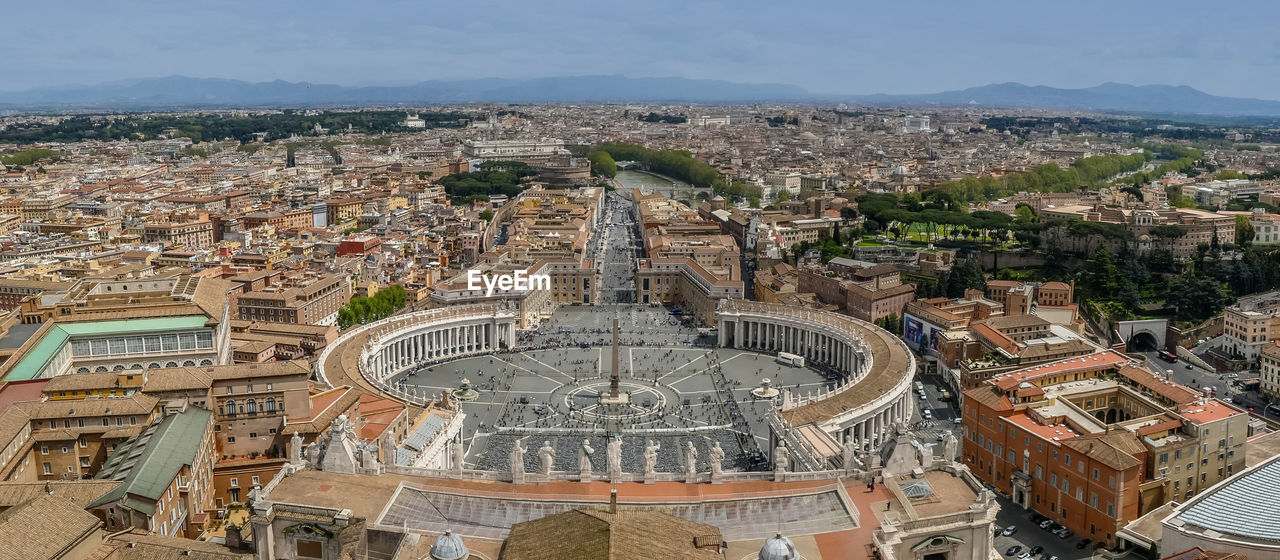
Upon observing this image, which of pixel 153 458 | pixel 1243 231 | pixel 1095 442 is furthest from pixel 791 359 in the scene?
pixel 1243 231

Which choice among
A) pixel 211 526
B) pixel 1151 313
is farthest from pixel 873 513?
pixel 1151 313

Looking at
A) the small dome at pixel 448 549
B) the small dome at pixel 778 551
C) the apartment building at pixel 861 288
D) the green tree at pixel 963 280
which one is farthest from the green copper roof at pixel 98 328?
the green tree at pixel 963 280

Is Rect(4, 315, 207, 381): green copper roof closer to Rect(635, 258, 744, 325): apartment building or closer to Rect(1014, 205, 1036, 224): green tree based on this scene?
Rect(635, 258, 744, 325): apartment building

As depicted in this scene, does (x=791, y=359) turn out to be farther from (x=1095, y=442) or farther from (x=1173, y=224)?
(x=1173, y=224)

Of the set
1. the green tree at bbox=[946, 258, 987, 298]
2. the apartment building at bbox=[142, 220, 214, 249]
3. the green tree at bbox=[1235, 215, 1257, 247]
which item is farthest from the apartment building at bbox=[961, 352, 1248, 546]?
the apartment building at bbox=[142, 220, 214, 249]

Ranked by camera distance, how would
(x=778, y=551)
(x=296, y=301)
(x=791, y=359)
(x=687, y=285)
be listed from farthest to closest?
1. (x=687, y=285)
2. (x=296, y=301)
3. (x=791, y=359)
4. (x=778, y=551)

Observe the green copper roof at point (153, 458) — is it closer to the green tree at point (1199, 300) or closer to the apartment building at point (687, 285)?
the apartment building at point (687, 285)

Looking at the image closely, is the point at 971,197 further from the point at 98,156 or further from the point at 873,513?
the point at 98,156
